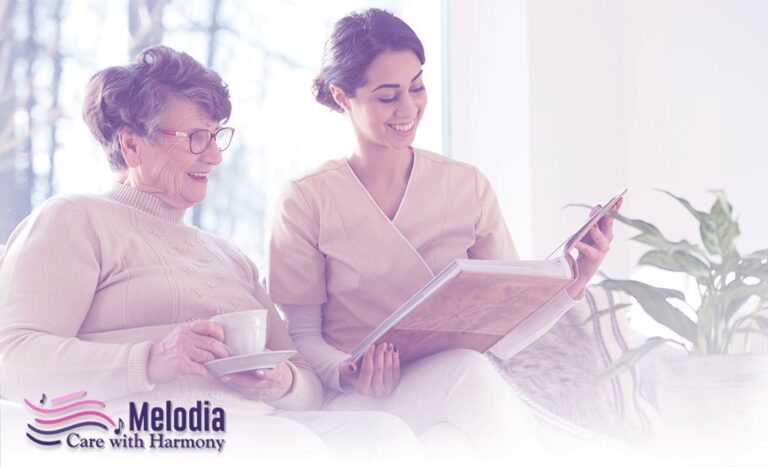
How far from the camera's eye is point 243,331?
1432 millimetres

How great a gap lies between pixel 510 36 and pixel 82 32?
135cm

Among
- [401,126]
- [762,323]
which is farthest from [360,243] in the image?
[762,323]

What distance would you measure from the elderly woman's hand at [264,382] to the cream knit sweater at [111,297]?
0.7 inches

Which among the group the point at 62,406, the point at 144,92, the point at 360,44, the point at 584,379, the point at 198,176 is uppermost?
the point at 360,44

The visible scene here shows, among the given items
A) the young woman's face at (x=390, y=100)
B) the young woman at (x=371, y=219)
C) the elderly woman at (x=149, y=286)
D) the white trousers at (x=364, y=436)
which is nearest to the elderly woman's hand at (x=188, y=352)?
the elderly woman at (x=149, y=286)

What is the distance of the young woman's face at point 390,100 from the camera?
1986 mm

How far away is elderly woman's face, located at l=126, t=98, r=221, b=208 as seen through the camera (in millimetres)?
1772

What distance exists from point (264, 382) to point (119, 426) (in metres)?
0.24

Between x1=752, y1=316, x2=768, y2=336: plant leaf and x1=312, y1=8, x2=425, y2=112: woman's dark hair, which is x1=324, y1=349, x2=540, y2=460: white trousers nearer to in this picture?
x1=752, y1=316, x2=768, y2=336: plant leaf

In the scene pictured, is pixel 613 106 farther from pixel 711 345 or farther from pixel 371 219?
pixel 711 345

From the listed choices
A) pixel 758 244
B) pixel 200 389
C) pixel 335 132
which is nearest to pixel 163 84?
pixel 200 389

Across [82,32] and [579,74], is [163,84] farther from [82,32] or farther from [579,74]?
[579,74]

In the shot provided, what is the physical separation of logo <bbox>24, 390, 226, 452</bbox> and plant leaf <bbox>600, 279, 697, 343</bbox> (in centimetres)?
62

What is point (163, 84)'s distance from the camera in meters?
1.77
